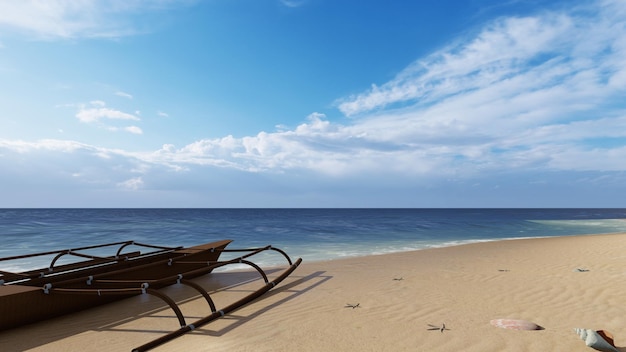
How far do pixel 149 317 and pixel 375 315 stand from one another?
12.1 ft

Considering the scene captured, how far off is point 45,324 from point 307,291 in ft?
14.6

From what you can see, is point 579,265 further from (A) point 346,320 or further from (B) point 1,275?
(B) point 1,275

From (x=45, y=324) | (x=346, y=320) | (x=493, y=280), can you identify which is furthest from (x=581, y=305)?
(x=45, y=324)

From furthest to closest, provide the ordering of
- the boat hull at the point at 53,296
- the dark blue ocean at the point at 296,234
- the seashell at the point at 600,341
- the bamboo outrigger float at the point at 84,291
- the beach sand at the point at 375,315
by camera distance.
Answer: the dark blue ocean at the point at 296,234 < the boat hull at the point at 53,296 < the bamboo outrigger float at the point at 84,291 < the beach sand at the point at 375,315 < the seashell at the point at 600,341

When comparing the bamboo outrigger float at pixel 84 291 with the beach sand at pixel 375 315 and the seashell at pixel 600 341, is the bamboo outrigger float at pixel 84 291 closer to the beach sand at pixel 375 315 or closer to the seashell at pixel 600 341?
the beach sand at pixel 375 315

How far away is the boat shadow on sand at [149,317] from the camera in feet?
15.8

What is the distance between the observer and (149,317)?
566 centimetres

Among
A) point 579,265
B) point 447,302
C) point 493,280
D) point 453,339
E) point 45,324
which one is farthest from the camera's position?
point 579,265

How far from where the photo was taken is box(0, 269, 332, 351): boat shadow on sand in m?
4.82

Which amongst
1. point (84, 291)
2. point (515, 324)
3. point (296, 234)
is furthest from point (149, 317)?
point (296, 234)

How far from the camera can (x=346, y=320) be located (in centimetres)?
510

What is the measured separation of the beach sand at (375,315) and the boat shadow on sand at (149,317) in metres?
0.02

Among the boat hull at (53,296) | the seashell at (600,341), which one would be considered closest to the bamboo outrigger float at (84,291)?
the boat hull at (53,296)

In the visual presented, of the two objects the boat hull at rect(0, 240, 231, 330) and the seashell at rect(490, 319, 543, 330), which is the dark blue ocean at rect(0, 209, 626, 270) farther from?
the seashell at rect(490, 319, 543, 330)
